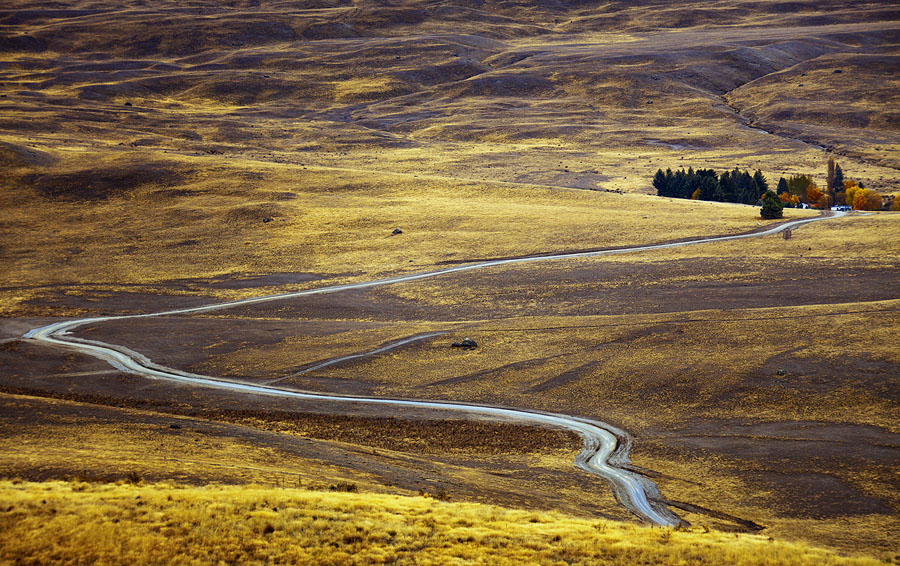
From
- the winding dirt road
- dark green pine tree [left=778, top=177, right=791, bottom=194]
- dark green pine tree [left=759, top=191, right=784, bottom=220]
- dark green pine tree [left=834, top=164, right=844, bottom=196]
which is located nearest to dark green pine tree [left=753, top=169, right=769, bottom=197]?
dark green pine tree [left=778, top=177, right=791, bottom=194]

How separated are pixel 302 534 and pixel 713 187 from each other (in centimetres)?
8958

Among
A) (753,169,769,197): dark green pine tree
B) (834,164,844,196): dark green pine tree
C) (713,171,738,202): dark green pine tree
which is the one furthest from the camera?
(753,169,769,197): dark green pine tree

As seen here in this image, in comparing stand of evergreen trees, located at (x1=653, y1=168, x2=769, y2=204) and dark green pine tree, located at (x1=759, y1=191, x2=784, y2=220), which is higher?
dark green pine tree, located at (x1=759, y1=191, x2=784, y2=220)

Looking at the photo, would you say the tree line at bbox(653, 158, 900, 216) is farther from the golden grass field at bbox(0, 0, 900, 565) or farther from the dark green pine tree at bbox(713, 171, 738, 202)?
the golden grass field at bbox(0, 0, 900, 565)

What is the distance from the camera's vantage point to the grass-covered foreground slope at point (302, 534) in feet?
64.2

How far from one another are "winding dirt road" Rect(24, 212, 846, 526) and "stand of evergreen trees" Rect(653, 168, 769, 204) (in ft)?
121

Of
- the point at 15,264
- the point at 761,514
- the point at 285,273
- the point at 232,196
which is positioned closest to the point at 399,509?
the point at 761,514

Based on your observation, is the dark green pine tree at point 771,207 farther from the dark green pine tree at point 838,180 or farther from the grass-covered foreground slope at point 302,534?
the grass-covered foreground slope at point 302,534

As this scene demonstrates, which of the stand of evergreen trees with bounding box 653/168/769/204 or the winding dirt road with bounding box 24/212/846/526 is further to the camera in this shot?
the stand of evergreen trees with bounding box 653/168/769/204

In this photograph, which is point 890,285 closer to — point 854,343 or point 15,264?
point 854,343

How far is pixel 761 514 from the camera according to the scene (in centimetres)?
2830

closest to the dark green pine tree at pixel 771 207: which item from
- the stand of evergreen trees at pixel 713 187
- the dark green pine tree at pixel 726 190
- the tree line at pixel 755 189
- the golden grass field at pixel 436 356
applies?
the golden grass field at pixel 436 356

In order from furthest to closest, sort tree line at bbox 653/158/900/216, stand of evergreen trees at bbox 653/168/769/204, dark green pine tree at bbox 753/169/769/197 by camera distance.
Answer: dark green pine tree at bbox 753/169/769/197 < stand of evergreen trees at bbox 653/168/769/204 < tree line at bbox 653/158/900/216

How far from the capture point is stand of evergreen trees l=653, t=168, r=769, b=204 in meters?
102
